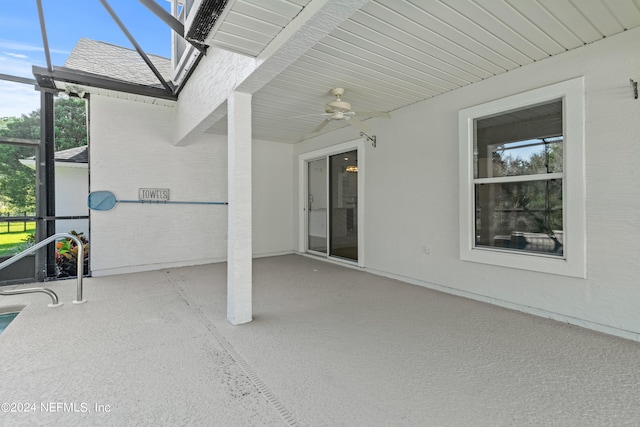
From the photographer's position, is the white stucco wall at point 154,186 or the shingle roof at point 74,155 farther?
the white stucco wall at point 154,186

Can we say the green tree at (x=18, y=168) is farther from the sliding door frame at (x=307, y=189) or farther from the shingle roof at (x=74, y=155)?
the sliding door frame at (x=307, y=189)

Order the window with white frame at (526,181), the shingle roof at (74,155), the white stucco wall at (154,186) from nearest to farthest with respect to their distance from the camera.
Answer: the window with white frame at (526,181) → the shingle roof at (74,155) → the white stucco wall at (154,186)

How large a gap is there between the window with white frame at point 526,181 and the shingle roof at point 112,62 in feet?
17.7

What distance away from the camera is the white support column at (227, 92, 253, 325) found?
293 centimetres

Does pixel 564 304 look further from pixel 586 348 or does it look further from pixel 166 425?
pixel 166 425

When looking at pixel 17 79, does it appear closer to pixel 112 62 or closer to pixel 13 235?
pixel 112 62

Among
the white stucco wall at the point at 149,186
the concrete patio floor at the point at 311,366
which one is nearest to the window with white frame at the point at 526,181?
the concrete patio floor at the point at 311,366

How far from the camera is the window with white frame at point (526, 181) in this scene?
2893 millimetres

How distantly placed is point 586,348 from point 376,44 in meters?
3.24

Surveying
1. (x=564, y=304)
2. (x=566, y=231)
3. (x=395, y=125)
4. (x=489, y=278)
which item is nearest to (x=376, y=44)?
(x=395, y=125)

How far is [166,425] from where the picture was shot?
5.13 feet

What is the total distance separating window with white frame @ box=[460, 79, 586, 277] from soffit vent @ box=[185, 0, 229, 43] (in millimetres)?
3095

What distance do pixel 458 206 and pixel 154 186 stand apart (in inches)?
206

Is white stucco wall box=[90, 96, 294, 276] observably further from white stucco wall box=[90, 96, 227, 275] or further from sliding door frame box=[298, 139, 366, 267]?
sliding door frame box=[298, 139, 366, 267]
